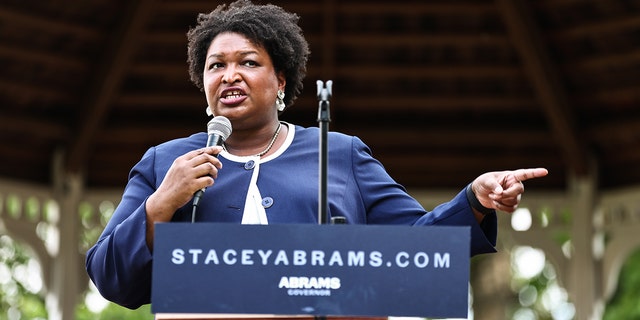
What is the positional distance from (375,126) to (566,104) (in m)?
1.35

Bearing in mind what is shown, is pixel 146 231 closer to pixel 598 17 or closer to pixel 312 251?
pixel 312 251

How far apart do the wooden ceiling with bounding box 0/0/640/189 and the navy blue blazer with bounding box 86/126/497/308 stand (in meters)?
5.51

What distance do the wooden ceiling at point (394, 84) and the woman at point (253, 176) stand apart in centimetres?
543

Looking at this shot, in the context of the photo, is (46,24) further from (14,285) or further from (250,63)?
(14,285)

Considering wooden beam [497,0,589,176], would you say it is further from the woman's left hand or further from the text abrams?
the text abrams

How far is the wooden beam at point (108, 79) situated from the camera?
332 inches

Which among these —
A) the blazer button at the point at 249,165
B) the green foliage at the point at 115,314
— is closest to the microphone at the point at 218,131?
the blazer button at the point at 249,165

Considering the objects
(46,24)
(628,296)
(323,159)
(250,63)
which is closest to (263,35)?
(250,63)

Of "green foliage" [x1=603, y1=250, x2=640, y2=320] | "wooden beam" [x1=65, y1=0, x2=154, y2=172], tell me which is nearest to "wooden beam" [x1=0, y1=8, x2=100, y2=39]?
"wooden beam" [x1=65, y1=0, x2=154, y2=172]

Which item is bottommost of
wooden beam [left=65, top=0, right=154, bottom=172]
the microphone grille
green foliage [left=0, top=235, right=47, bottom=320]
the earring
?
the microphone grille

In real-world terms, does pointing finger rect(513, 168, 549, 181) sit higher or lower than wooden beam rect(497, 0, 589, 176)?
lower

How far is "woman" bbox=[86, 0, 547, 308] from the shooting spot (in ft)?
8.65

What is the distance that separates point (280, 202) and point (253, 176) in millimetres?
89

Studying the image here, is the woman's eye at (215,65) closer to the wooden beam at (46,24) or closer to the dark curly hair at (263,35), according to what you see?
the dark curly hair at (263,35)
